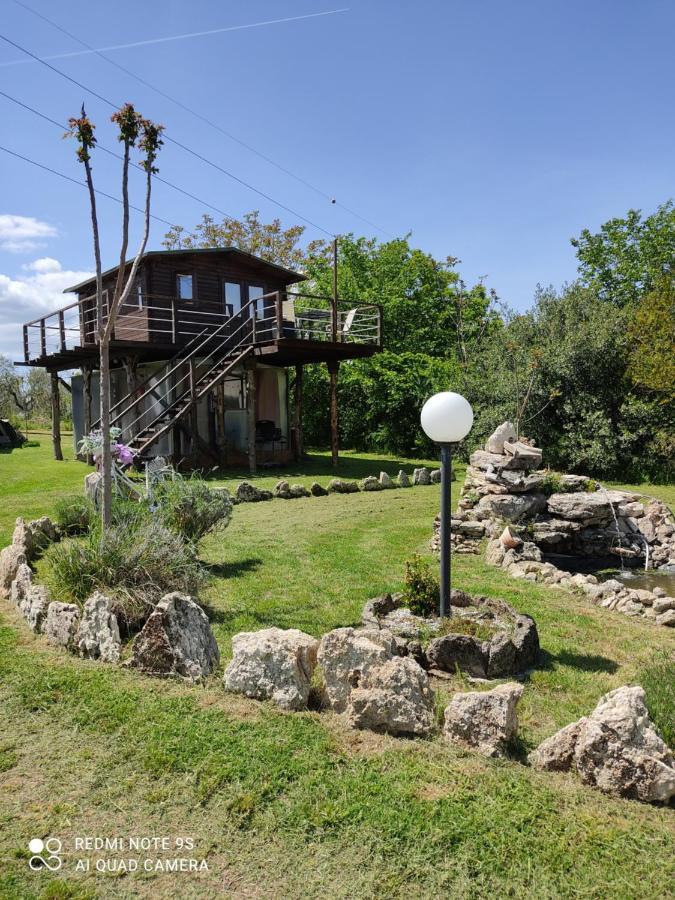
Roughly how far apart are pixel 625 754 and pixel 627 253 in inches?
1165

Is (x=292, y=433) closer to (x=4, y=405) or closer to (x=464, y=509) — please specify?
(x=464, y=509)

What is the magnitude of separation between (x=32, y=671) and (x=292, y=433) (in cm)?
1628

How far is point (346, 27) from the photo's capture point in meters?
12.2

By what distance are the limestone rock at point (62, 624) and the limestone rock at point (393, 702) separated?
7.56 ft

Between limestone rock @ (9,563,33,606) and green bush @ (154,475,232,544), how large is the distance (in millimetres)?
1504

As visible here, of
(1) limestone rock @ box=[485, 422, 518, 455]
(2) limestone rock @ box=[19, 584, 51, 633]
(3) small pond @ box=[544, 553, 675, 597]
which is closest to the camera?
(2) limestone rock @ box=[19, 584, 51, 633]

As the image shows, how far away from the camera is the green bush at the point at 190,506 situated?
7.20 m

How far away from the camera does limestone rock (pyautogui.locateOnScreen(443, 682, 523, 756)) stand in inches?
135

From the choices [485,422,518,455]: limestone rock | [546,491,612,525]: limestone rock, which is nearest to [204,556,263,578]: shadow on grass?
[485,422,518,455]: limestone rock

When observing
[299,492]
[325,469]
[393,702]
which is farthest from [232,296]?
[393,702]

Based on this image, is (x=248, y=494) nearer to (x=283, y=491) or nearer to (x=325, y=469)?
(x=283, y=491)

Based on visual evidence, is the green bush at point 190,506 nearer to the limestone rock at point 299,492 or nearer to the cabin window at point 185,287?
the limestone rock at point 299,492

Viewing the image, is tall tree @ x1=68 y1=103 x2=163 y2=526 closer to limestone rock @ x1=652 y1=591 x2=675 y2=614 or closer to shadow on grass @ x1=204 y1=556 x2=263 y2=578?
shadow on grass @ x1=204 y1=556 x2=263 y2=578

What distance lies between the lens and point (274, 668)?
13.0 ft
